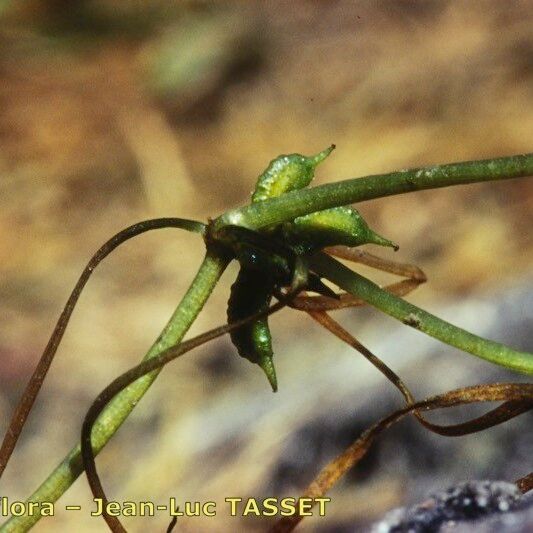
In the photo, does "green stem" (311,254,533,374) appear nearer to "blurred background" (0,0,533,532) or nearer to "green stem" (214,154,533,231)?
"green stem" (214,154,533,231)

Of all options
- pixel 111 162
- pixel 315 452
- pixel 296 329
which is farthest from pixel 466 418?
pixel 111 162

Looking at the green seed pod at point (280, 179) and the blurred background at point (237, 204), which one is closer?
the green seed pod at point (280, 179)

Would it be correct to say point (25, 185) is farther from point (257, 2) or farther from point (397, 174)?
point (397, 174)

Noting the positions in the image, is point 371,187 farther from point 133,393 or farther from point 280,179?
point 133,393

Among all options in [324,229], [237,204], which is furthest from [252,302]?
[237,204]

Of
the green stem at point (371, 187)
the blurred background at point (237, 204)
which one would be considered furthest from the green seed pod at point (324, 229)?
the blurred background at point (237, 204)

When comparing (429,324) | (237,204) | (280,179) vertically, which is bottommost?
(429,324)

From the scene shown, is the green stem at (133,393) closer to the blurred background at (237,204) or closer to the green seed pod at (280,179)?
the green seed pod at (280,179)
